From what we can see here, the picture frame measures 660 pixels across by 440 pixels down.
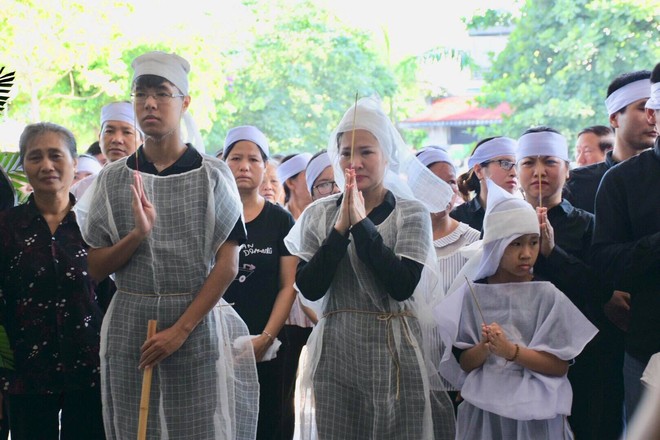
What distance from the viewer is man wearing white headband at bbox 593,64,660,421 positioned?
3141mm

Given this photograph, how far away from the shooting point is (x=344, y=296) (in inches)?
139

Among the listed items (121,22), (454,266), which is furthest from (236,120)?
(454,266)

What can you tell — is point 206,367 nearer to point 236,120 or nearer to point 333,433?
point 333,433

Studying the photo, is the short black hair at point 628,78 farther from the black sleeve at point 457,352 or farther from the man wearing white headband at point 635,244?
the black sleeve at point 457,352

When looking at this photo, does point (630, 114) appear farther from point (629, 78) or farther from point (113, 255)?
point (113, 255)

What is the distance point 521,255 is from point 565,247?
1.27ft

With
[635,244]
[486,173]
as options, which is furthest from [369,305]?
[486,173]

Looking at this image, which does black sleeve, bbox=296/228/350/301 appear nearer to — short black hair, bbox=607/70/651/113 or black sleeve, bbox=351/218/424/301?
black sleeve, bbox=351/218/424/301

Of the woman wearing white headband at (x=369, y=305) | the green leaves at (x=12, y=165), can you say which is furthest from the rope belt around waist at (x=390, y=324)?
the green leaves at (x=12, y=165)

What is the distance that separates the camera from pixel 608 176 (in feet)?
11.1

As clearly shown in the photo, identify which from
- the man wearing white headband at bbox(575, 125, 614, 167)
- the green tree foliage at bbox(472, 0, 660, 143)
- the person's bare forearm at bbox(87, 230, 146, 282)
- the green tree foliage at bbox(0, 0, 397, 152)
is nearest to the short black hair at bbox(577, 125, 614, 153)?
the man wearing white headband at bbox(575, 125, 614, 167)

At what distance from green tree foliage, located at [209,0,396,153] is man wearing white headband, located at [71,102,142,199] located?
12.3 m

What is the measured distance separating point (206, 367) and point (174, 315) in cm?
23

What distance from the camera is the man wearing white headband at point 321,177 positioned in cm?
512
